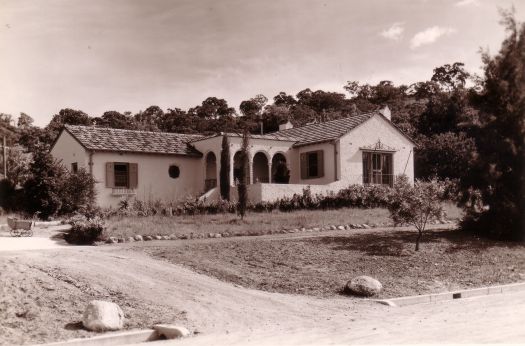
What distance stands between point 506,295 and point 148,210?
16.5 meters

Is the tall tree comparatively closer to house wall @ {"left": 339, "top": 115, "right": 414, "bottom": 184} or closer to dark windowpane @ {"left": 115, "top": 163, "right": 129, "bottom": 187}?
house wall @ {"left": 339, "top": 115, "right": 414, "bottom": 184}

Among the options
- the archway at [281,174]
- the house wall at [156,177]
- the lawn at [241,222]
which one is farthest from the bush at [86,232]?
the archway at [281,174]

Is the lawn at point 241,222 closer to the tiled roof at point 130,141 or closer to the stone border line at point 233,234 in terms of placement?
the stone border line at point 233,234

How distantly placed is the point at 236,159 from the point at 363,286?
19527mm

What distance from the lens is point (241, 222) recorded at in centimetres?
2272

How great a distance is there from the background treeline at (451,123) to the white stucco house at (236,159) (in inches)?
90.9

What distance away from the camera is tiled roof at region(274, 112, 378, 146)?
32.8 m

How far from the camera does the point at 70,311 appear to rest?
33.9 ft

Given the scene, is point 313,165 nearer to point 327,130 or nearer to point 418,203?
point 327,130

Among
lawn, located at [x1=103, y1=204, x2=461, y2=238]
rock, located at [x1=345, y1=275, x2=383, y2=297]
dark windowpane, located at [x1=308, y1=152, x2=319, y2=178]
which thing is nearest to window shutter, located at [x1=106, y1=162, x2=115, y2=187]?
lawn, located at [x1=103, y1=204, x2=461, y2=238]

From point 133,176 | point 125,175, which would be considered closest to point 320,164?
point 133,176

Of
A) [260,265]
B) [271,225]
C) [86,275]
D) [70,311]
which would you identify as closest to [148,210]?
[271,225]

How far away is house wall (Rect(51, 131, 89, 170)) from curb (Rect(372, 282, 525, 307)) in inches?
775

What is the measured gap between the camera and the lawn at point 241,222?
66.5 feet
